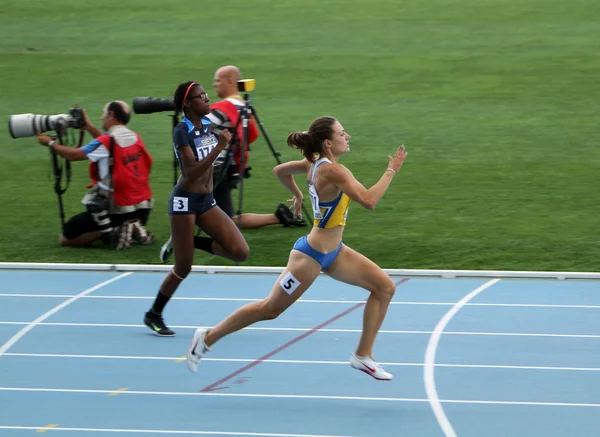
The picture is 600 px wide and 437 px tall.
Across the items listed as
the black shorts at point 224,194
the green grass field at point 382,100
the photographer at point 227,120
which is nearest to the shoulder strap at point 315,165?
the photographer at point 227,120

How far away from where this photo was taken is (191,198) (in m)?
8.74

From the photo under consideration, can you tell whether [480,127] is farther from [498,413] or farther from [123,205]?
[498,413]

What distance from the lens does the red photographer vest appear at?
11.7 m

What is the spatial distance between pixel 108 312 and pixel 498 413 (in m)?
3.92

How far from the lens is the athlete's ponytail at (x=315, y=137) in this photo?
288 inches

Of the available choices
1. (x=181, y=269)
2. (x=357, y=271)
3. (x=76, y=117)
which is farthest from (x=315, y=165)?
(x=76, y=117)

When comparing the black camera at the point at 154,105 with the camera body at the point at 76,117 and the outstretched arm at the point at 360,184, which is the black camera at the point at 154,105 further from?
the outstretched arm at the point at 360,184

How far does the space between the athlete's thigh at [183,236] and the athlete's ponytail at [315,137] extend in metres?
1.65

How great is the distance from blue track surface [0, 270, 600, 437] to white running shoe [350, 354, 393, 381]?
0.16 metres

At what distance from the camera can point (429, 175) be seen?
49.4 ft

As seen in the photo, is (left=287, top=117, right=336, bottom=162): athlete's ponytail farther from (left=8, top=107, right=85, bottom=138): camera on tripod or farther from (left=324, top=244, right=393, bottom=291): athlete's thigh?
(left=8, top=107, right=85, bottom=138): camera on tripod

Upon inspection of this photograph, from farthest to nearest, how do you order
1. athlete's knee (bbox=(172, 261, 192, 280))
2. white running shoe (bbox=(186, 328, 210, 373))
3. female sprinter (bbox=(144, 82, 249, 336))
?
athlete's knee (bbox=(172, 261, 192, 280)) < female sprinter (bbox=(144, 82, 249, 336)) < white running shoe (bbox=(186, 328, 210, 373))

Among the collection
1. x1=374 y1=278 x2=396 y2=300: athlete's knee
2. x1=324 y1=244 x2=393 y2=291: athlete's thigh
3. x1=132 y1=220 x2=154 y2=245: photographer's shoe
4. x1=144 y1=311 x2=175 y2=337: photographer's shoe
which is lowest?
x1=132 y1=220 x2=154 y2=245: photographer's shoe

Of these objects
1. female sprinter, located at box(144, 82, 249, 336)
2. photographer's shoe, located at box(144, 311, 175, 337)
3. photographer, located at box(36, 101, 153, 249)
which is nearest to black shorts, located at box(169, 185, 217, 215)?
female sprinter, located at box(144, 82, 249, 336)
